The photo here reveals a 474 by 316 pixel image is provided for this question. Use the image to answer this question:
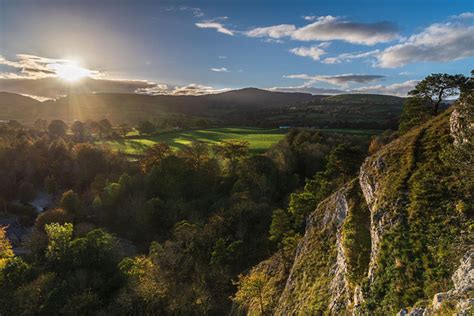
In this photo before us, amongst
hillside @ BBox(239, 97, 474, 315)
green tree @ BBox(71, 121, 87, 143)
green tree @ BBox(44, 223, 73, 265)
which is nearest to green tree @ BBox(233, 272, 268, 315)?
hillside @ BBox(239, 97, 474, 315)

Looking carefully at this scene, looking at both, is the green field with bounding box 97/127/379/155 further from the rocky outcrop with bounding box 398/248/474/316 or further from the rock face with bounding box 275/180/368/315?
the rocky outcrop with bounding box 398/248/474/316

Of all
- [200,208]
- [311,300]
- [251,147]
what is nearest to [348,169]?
[311,300]

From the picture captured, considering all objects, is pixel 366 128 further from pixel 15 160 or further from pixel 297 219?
pixel 15 160

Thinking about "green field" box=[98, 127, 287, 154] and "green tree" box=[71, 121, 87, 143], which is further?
"green tree" box=[71, 121, 87, 143]

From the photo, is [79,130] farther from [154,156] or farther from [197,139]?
[154,156]

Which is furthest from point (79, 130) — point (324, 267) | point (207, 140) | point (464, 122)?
point (464, 122)

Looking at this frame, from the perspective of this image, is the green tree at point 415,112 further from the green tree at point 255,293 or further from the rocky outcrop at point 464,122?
the green tree at point 255,293

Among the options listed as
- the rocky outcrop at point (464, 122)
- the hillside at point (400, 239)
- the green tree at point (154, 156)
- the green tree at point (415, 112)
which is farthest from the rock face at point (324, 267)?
the green tree at point (154, 156)

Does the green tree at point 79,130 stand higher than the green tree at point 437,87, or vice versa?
the green tree at point 437,87
